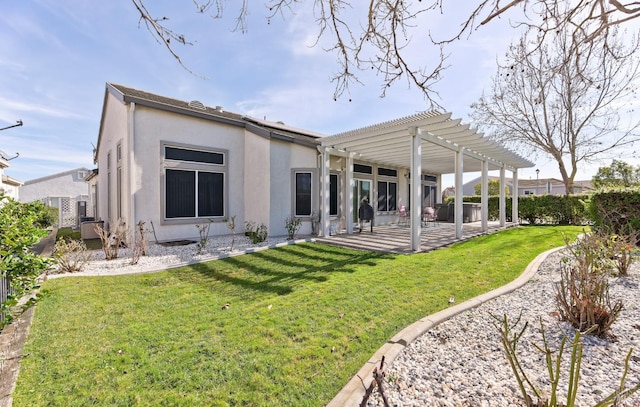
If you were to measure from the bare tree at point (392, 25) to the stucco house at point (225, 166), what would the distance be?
4634 mm

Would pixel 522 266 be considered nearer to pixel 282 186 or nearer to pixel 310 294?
pixel 310 294

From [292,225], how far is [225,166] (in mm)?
3665

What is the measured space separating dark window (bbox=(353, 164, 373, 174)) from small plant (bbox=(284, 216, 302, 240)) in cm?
420

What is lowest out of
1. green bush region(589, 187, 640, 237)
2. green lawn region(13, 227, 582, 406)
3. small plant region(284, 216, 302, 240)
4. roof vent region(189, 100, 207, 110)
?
→ green lawn region(13, 227, 582, 406)

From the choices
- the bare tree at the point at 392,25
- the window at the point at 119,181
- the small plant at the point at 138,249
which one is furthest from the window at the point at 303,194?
the bare tree at the point at 392,25

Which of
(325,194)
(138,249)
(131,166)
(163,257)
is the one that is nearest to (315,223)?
(325,194)

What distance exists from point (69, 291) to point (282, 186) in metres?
7.43

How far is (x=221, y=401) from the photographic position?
238 centimetres

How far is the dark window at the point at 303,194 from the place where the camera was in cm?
1206

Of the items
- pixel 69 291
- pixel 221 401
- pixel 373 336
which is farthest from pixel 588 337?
pixel 69 291

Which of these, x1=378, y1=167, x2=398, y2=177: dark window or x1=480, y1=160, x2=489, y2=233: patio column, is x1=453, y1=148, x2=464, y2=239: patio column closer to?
x1=480, y1=160, x2=489, y2=233: patio column

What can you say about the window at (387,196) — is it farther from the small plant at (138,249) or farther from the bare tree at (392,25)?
the bare tree at (392,25)

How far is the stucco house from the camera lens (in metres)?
9.52

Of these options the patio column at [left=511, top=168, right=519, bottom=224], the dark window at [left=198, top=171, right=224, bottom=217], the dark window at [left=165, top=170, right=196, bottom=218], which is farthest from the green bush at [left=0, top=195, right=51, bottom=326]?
the patio column at [left=511, top=168, right=519, bottom=224]
